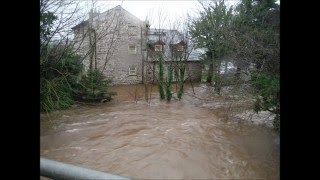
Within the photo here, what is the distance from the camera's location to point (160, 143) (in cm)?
690

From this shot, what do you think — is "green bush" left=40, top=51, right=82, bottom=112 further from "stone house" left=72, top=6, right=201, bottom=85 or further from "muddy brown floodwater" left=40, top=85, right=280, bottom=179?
"stone house" left=72, top=6, right=201, bottom=85

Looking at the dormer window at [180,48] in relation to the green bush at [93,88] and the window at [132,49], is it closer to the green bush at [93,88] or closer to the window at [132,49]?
the window at [132,49]

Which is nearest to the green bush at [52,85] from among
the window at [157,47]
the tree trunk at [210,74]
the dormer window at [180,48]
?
the window at [157,47]

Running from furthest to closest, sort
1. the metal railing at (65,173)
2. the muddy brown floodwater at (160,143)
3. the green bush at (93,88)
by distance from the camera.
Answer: the green bush at (93,88), the muddy brown floodwater at (160,143), the metal railing at (65,173)

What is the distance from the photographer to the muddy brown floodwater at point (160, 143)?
17.7ft

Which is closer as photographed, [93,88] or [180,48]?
[93,88]

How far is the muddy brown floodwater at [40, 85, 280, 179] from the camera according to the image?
17.7 ft

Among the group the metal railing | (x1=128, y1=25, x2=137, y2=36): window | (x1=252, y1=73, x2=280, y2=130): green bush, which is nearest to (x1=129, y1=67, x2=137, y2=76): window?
(x1=128, y1=25, x2=137, y2=36): window

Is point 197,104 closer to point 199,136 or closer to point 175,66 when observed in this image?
point 175,66

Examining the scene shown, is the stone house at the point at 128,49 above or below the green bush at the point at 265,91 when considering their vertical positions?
above

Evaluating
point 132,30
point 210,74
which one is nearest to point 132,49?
point 132,30

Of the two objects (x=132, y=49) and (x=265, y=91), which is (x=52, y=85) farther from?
(x=132, y=49)

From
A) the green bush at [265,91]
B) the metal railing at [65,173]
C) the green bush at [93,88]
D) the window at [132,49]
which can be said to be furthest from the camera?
Answer: the window at [132,49]
